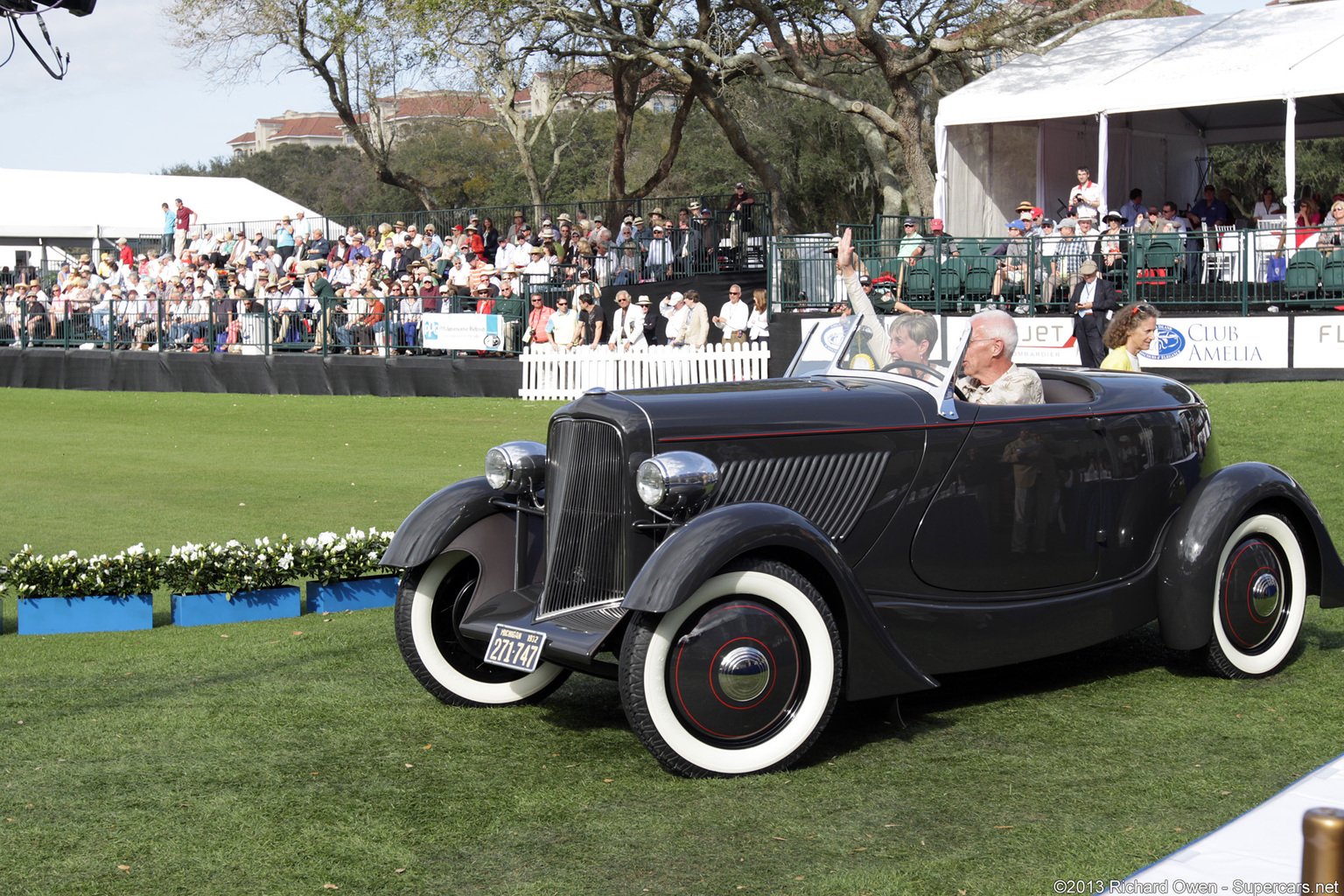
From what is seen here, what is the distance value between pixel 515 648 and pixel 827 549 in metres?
1.15

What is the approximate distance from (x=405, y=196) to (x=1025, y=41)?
56.3m

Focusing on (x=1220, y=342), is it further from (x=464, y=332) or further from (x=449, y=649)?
(x=449, y=649)

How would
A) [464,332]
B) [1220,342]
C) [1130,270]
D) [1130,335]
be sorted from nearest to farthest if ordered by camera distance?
1. [1130,335]
2. [1220,342]
3. [1130,270]
4. [464,332]

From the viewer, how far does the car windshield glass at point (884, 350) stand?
508cm

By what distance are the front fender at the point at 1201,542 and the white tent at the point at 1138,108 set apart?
15053 mm

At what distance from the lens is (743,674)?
422cm

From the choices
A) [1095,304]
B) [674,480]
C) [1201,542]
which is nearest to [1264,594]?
[1201,542]

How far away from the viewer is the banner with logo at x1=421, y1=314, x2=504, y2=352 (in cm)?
2159

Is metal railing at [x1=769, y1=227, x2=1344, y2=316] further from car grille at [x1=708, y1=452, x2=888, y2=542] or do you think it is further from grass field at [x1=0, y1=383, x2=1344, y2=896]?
car grille at [x1=708, y1=452, x2=888, y2=542]

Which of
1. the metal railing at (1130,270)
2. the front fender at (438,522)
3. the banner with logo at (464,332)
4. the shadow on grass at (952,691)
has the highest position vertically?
the metal railing at (1130,270)

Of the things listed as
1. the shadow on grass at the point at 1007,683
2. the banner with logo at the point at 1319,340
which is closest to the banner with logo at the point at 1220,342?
the banner with logo at the point at 1319,340

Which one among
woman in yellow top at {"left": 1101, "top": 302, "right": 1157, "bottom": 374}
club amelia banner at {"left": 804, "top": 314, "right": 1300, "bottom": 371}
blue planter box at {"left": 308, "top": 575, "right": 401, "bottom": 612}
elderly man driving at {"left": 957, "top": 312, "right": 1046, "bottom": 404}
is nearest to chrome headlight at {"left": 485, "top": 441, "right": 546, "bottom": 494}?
elderly man driving at {"left": 957, "top": 312, "right": 1046, "bottom": 404}

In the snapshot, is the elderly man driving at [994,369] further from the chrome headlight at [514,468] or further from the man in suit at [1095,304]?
the man in suit at [1095,304]

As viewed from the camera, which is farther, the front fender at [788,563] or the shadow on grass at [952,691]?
the shadow on grass at [952,691]
